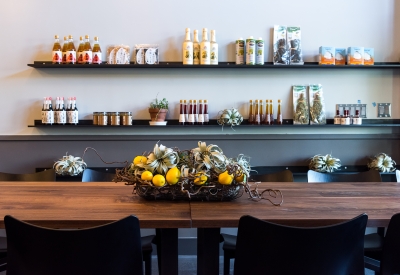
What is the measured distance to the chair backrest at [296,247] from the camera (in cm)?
138

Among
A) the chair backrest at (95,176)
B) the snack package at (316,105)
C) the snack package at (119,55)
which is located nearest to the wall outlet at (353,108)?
the snack package at (316,105)

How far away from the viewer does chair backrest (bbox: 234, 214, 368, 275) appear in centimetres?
138

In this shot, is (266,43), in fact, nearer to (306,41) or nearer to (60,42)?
(306,41)

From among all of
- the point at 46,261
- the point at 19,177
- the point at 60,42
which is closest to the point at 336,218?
the point at 46,261

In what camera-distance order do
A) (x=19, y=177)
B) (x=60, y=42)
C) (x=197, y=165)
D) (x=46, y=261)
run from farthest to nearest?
(x=60, y=42)
(x=19, y=177)
(x=197, y=165)
(x=46, y=261)

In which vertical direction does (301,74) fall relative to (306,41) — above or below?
below

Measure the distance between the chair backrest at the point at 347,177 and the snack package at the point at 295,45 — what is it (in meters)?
1.29

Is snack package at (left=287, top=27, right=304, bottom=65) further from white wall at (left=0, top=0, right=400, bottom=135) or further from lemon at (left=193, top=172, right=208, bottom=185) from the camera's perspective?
lemon at (left=193, top=172, right=208, bottom=185)

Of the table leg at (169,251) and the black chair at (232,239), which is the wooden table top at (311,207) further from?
the black chair at (232,239)

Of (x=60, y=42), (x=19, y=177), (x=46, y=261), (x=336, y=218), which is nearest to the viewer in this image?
(x=46, y=261)

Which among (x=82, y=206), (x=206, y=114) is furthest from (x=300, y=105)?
(x=82, y=206)

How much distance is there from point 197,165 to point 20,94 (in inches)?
97.5

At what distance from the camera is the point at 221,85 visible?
381 centimetres

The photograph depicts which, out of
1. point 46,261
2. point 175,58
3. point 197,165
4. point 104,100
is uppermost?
point 175,58
